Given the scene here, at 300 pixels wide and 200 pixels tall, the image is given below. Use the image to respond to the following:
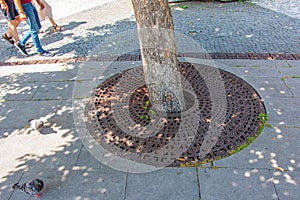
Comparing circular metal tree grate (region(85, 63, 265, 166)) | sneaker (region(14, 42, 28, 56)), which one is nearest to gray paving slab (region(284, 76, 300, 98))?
circular metal tree grate (region(85, 63, 265, 166))

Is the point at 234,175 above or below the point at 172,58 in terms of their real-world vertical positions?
below

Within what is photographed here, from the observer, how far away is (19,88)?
183 inches

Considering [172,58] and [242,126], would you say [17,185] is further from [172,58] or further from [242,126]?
[242,126]

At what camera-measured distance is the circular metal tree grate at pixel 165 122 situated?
3.04m

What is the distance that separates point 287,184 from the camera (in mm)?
2545

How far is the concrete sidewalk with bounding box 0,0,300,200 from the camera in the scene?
2.59 m

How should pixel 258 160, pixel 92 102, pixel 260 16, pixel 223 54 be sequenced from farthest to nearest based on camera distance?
1. pixel 260 16
2. pixel 223 54
3. pixel 92 102
4. pixel 258 160

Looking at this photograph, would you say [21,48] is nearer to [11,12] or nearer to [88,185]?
[11,12]

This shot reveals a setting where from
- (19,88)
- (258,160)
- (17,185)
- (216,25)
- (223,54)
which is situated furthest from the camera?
(216,25)

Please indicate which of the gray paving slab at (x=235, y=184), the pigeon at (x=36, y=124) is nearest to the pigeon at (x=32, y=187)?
the pigeon at (x=36, y=124)

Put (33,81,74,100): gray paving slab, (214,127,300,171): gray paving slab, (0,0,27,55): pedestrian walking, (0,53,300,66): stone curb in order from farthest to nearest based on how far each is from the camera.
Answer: (0,0,27,55): pedestrian walking → (0,53,300,66): stone curb → (33,81,74,100): gray paving slab → (214,127,300,171): gray paving slab

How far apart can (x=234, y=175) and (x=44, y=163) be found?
7.56 ft

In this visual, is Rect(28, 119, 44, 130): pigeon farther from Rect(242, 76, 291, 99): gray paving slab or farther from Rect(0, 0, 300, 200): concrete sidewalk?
Rect(242, 76, 291, 99): gray paving slab

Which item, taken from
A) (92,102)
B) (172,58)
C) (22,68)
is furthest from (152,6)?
(22,68)
